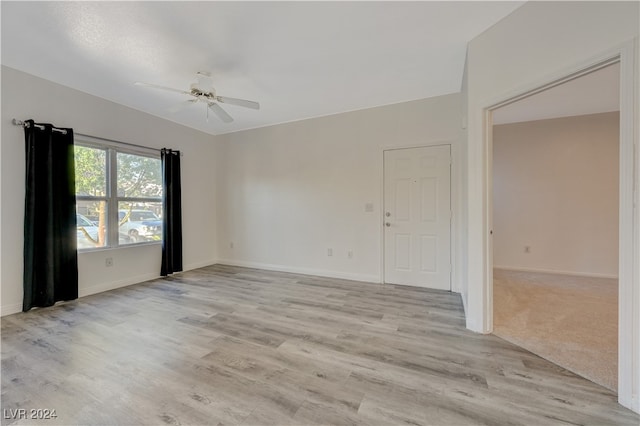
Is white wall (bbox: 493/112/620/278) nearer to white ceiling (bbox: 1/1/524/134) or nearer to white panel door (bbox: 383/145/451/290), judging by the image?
white panel door (bbox: 383/145/451/290)

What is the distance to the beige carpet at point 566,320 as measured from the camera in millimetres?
1918

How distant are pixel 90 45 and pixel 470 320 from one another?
174 inches

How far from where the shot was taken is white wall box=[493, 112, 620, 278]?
4.13 meters

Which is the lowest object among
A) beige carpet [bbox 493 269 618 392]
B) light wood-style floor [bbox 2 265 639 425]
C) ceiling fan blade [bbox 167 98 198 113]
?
light wood-style floor [bbox 2 265 639 425]

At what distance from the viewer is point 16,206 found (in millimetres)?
2883

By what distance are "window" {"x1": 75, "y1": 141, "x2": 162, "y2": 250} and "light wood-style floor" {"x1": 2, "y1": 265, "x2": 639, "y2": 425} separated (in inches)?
41.4

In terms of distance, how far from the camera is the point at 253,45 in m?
2.41

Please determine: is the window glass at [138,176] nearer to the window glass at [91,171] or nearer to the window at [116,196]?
the window at [116,196]

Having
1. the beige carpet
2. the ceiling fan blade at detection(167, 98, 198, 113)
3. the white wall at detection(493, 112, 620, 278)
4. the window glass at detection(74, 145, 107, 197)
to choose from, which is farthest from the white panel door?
the window glass at detection(74, 145, 107, 197)

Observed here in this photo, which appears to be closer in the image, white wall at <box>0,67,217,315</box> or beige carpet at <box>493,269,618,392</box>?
beige carpet at <box>493,269,618,392</box>

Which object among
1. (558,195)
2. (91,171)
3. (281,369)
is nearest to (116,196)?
(91,171)

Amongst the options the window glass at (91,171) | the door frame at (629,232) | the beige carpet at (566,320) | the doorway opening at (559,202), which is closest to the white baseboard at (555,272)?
the doorway opening at (559,202)

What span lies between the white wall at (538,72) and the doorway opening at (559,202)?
0.93 meters

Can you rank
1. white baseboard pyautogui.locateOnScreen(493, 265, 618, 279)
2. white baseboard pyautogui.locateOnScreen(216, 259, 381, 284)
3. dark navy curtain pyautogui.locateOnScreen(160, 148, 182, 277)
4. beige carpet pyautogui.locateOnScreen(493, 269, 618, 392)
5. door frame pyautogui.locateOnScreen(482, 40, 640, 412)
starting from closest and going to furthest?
door frame pyautogui.locateOnScreen(482, 40, 640, 412)
beige carpet pyautogui.locateOnScreen(493, 269, 618, 392)
white baseboard pyautogui.locateOnScreen(216, 259, 381, 284)
white baseboard pyautogui.locateOnScreen(493, 265, 618, 279)
dark navy curtain pyautogui.locateOnScreen(160, 148, 182, 277)
